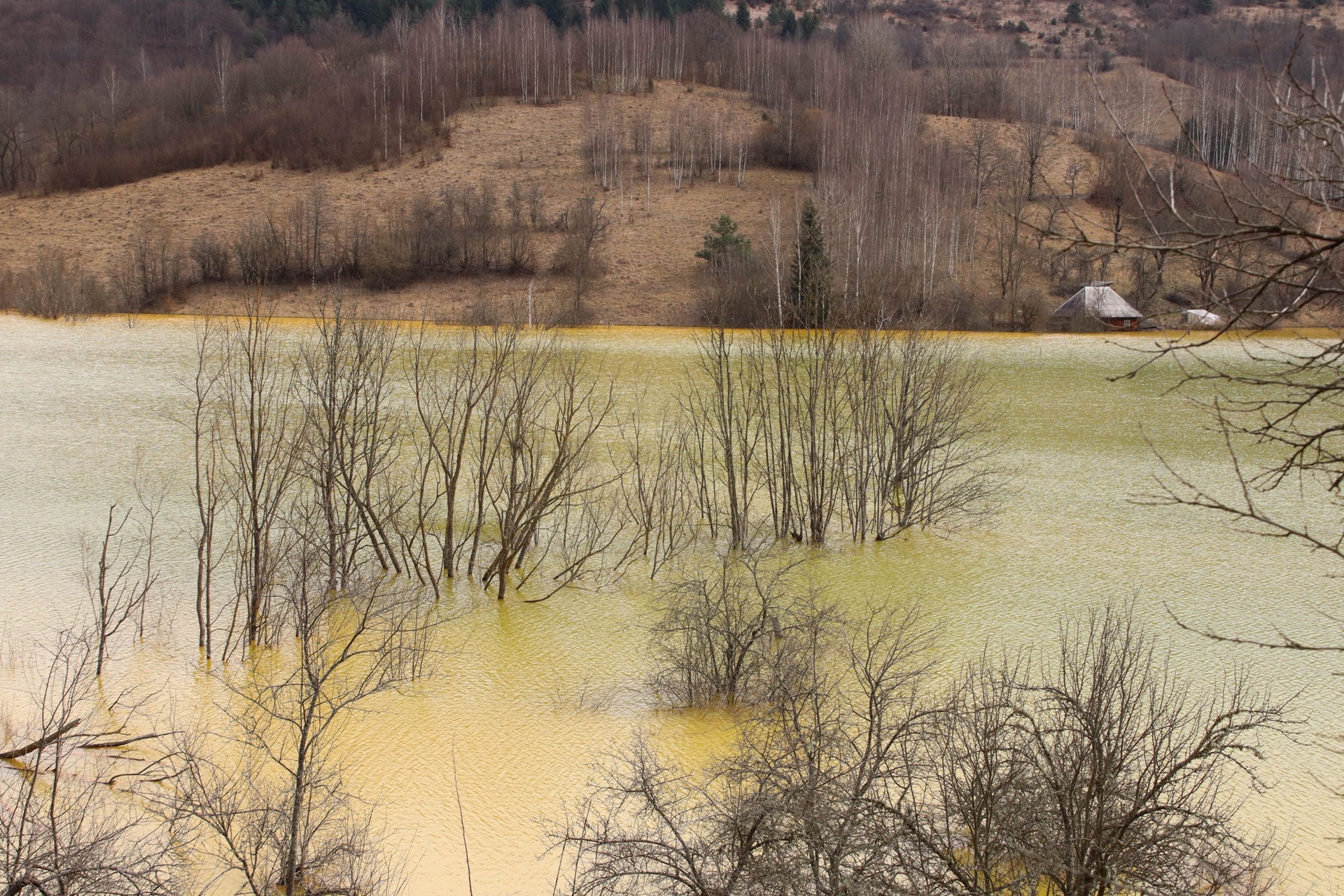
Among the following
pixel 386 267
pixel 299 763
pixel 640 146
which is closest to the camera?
pixel 299 763

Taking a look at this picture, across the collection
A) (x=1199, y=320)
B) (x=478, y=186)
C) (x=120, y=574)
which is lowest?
(x=120, y=574)

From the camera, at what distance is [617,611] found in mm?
14516

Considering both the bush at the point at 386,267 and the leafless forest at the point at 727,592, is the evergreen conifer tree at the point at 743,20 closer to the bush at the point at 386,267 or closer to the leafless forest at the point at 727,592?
the bush at the point at 386,267

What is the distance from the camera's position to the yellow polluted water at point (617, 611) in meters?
9.57

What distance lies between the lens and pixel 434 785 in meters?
10.0

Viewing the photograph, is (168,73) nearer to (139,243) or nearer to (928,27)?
(139,243)

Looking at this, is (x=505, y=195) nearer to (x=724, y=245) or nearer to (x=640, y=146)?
(x=640, y=146)

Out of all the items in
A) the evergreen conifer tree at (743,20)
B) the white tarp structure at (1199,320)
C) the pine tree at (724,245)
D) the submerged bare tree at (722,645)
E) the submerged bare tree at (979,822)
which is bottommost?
the submerged bare tree at (722,645)

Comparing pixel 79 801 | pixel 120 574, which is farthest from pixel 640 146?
pixel 79 801

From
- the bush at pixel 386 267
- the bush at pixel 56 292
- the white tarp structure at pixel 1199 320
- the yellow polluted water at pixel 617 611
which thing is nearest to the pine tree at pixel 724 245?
the bush at pixel 386 267

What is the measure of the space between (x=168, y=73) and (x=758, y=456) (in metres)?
81.7

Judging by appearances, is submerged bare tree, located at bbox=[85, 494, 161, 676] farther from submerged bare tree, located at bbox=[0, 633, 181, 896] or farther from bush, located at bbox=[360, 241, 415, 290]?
bush, located at bbox=[360, 241, 415, 290]

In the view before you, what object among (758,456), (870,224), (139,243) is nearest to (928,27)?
(870,224)

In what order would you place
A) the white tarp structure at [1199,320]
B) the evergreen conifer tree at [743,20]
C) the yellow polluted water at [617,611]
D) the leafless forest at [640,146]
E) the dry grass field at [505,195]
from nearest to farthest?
the white tarp structure at [1199,320] < the yellow polluted water at [617,611] < the leafless forest at [640,146] < the dry grass field at [505,195] < the evergreen conifer tree at [743,20]
